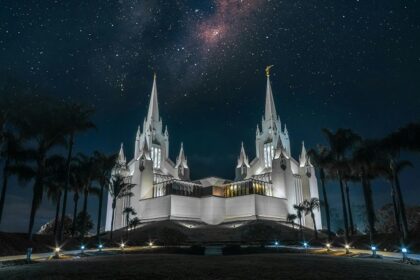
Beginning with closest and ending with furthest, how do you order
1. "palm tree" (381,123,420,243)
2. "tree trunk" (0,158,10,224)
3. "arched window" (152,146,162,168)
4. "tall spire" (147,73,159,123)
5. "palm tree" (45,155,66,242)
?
"tree trunk" (0,158,10,224)
"palm tree" (381,123,420,243)
"palm tree" (45,155,66,242)
"arched window" (152,146,162,168)
"tall spire" (147,73,159,123)

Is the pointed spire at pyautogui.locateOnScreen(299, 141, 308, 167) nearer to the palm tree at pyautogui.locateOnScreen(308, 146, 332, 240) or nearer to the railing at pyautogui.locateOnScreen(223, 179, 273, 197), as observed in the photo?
the railing at pyautogui.locateOnScreen(223, 179, 273, 197)

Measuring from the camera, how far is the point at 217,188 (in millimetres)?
79062

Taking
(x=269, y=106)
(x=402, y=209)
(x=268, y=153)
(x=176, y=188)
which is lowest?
(x=402, y=209)

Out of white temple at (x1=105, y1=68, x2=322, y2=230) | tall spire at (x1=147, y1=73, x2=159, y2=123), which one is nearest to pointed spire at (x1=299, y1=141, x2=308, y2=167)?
white temple at (x1=105, y1=68, x2=322, y2=230)

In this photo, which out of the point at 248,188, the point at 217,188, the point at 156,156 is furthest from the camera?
the point at 156,156

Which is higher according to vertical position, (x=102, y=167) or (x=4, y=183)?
(x=102, y=167)

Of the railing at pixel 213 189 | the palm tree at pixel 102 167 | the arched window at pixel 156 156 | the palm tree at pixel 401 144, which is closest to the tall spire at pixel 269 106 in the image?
the railing at pixel 213 189

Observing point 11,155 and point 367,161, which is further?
point 367,161

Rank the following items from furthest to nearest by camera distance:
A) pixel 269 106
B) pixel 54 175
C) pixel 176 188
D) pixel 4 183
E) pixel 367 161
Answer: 1. pixel 269 106
2. pixel 176 188
3. pixel 54 175
4. pixel 367 161
5. pixel 4 183

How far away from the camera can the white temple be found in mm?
71938

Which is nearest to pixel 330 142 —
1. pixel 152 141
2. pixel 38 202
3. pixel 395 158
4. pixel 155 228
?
pixel 395 158

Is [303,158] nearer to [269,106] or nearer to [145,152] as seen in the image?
[269,106]

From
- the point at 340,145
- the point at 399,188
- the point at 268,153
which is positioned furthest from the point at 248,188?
the point at 399,188

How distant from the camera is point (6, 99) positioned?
24062 millimetres
